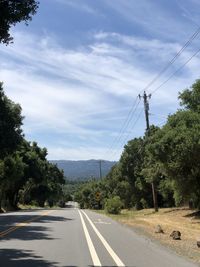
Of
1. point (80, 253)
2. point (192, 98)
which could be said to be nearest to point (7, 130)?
point (192, 98)

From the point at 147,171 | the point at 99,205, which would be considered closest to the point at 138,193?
the point at 147,171

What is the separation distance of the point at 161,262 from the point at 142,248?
3.58 meters

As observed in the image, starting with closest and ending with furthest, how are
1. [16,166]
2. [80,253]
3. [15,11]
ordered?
1. [15,11]
2. [80,253]
3. [16,166]

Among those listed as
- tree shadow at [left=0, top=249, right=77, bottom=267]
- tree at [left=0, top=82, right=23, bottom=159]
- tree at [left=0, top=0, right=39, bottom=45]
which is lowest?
tree shadow at [left=0, top=249, right=77, bottom=267]

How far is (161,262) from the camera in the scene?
1303 cm

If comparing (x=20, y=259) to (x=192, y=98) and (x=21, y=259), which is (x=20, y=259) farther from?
(x=192, y=98)

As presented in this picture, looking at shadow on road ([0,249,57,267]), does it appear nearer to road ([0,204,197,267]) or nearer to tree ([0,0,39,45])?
road ([0,204,197,267])

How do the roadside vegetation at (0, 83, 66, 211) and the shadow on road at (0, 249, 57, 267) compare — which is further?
the roadside vegetation at (0, 83, 66, 211)

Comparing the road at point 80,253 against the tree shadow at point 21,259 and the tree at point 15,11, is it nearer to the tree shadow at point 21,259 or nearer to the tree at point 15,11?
the tree shadow at point 21,259

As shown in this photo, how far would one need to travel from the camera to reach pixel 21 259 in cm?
1331

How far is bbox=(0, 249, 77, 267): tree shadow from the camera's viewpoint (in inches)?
484

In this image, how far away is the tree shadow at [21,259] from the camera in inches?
484

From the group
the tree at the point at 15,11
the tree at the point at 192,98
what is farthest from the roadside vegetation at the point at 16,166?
the tree at the point at 15,11

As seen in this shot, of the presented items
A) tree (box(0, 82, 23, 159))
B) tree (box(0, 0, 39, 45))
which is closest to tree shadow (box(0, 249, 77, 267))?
tree (box(0, 0, 39, 45))
